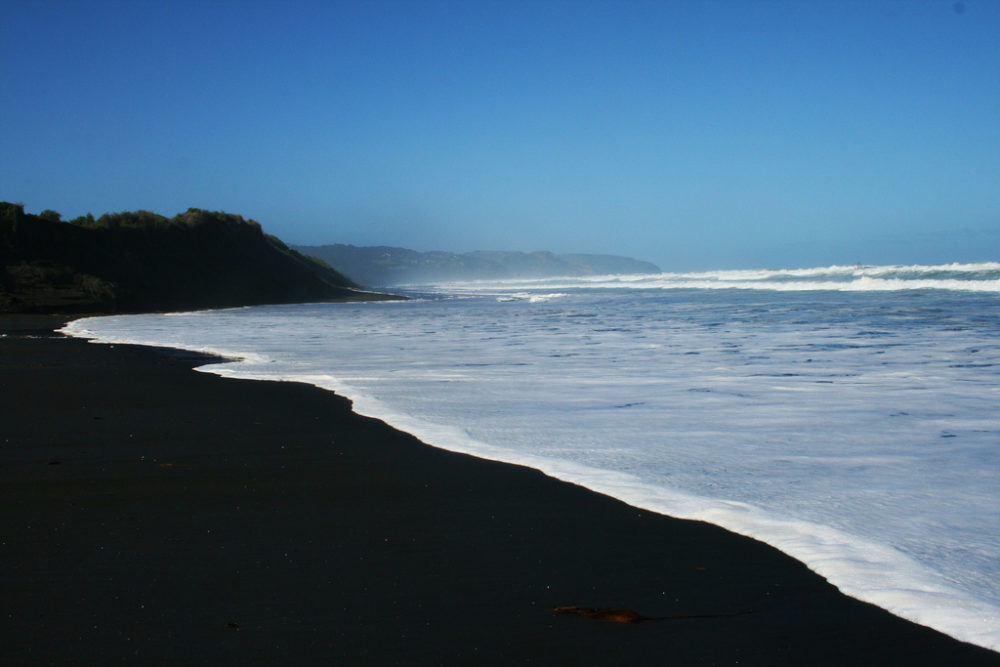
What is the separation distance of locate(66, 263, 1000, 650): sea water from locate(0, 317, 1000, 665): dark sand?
0.26 metres

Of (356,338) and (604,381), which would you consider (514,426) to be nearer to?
(604,381)

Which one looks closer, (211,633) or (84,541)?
(211,633)

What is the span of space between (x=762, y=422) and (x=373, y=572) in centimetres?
341

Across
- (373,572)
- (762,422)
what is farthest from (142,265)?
(373,572)

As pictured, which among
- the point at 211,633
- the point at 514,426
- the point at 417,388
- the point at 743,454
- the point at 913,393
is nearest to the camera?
the point at 211,633

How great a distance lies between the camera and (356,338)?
538 inches

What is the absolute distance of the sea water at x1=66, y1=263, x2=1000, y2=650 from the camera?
3.03m

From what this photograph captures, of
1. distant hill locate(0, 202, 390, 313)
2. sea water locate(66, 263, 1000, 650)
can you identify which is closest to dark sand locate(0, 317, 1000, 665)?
sea water locate(66, 263, 1000, 650)

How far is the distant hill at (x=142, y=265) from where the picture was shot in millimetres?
26344

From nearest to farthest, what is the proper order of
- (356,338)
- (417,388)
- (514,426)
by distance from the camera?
1. (514,426)
2. (417,388)
3. (356,338)

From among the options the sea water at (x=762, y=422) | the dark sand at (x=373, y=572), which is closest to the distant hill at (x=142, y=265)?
the sea water at (x=762, y=422)

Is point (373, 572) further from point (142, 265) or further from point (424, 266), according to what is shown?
point (424, 266)

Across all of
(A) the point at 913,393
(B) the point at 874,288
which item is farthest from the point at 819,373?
(B) the point at 874,288

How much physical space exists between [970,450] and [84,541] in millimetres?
4256
